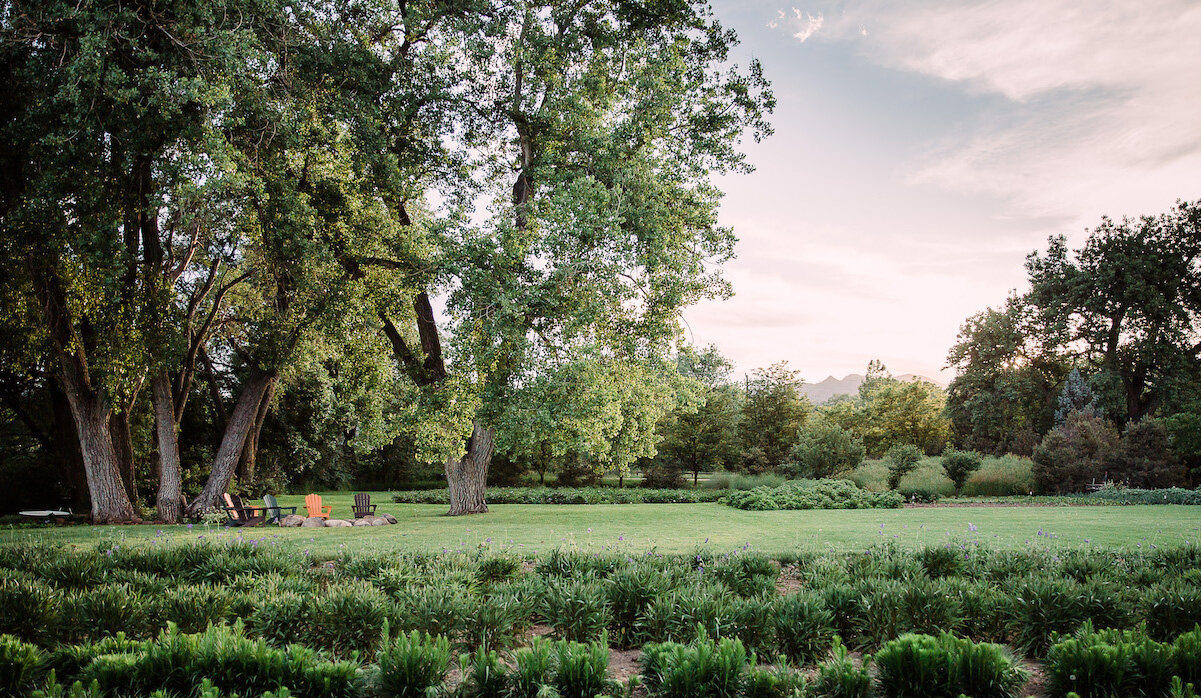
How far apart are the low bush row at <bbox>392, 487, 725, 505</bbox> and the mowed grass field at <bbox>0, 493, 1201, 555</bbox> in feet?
33.2

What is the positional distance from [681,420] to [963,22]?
25072 millimetres

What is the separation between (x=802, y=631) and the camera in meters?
4.96

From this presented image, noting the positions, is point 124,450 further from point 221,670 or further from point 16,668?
point 221,670

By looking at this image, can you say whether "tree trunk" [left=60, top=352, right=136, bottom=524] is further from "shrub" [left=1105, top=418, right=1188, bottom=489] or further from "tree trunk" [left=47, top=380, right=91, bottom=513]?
"shrub" [left=1105, top=418, right=1188, bottom=489]

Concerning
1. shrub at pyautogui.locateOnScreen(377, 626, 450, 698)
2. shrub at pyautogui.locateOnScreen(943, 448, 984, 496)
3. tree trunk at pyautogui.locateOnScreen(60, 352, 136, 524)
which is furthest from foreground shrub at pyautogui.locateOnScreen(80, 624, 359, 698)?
shrub at pyautogui.locateOnScreen(943, 448, 984, 496)

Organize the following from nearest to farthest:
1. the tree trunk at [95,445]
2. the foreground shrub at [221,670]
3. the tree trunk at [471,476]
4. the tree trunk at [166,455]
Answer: the foreground shrub at [221,670] < the tree trunk at [95,445] < the tree trunk at [166,455] < the tree trunk at [471,476]

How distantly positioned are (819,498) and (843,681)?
17.8 m

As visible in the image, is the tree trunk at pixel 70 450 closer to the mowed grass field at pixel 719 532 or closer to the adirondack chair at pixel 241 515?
the mowed grass field at pixel 719 532

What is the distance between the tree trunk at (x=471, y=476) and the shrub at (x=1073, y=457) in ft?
72.2

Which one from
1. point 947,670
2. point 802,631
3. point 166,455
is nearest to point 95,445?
point 166,455

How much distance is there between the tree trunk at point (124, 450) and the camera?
1656 centimetres

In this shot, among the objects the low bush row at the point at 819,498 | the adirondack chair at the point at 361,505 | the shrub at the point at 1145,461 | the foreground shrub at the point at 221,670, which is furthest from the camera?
the shrub at the point at 1145,461

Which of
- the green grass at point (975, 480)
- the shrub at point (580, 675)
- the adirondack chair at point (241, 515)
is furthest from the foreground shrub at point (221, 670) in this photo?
the green grass at point (975, 480)

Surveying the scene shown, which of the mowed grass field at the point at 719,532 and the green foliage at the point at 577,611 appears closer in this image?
the green foliage at the point at 577,611
